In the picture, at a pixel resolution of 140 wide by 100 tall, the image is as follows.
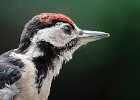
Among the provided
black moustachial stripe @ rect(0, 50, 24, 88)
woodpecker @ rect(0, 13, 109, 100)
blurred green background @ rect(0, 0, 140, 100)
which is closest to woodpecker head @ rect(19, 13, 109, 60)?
woodpecker @ rect(0, 13, 109, 100)

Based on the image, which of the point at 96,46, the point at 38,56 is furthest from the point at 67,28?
the point at 96,46

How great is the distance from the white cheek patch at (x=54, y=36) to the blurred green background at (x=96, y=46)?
186 cm

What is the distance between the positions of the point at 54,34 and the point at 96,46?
7.02 feet

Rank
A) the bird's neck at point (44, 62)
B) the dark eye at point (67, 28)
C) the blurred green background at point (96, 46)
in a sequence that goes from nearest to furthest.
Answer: the bird's neck at point (44, 62)
the dark eye at point (67, 28)
the blurred green background at point (96, 46)

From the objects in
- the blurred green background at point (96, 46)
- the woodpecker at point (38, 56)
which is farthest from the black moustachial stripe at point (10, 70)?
the blurred green background at point (96, 46)

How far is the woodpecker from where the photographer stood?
467 centimetres

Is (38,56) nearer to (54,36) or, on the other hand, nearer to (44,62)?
(44,62)

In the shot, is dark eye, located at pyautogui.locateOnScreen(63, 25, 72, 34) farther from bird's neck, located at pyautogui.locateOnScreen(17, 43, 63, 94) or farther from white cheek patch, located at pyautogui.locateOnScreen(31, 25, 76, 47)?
bird's neck, located at pyautogui.locateOnScreen(17, 43, 63, 94)

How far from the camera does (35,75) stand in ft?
15.6

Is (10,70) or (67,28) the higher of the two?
(67,28)

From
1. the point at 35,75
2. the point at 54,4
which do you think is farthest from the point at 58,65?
the point at 54,4

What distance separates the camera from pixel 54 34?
4977 mm

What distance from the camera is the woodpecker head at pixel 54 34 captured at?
486 centimetres

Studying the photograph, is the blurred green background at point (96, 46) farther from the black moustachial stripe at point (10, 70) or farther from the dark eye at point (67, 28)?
the black moustachial stripe at point (10, 70)
